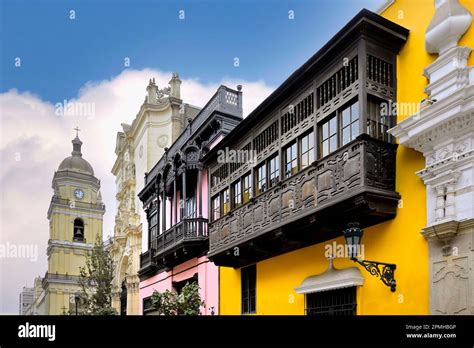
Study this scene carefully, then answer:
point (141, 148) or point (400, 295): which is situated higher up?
point (141, 148)

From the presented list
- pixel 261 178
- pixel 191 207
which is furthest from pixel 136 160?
pixel 261 178

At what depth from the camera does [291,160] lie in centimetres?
1421

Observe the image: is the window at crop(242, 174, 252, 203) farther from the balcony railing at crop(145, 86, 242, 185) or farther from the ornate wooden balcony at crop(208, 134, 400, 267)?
the balcony railing at crop(145, 86, 242, 185)

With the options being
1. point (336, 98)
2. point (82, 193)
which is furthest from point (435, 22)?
point (82, 193)

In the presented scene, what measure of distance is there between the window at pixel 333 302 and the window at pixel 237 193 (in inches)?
179

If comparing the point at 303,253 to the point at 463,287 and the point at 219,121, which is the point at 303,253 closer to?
the point at 463,287

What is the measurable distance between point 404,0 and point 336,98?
2435 millimetres

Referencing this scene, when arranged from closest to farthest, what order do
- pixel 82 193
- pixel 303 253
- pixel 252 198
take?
1. pixel 303 253
2. pixel 252 198
3. pixel 82 193

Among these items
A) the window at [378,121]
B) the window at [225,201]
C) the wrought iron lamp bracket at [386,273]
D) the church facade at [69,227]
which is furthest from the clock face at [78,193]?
the wrought iron lamp bracket at [386,273]

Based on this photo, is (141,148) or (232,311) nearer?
(232,311)

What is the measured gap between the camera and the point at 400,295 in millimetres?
10695

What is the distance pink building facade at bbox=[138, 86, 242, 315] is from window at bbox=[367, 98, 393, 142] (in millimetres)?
9482

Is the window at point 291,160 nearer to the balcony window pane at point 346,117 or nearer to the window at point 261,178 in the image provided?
the window at point 261,178
